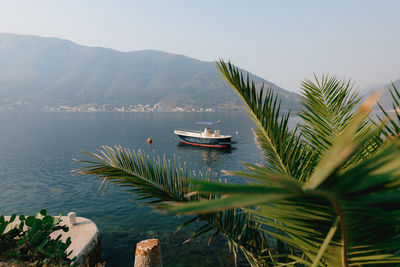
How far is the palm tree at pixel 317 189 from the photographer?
2.58 feet

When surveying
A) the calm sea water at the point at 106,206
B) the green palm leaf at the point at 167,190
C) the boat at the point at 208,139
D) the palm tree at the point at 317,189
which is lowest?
the calm sea water at the point at 106,206

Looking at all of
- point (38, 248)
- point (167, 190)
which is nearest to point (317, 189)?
point (167, 190)

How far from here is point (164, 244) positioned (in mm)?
15250

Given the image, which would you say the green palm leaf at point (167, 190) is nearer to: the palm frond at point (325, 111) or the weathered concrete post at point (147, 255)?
the palm frond at point (325, 111)

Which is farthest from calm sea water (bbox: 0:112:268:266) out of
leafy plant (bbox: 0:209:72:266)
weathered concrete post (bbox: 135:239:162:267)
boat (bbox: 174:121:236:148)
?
boat (bbox: 174:121:236:148)

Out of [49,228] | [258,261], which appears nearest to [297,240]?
[258,261]

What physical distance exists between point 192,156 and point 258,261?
137 feet

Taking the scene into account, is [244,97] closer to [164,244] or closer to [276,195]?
[276,195]

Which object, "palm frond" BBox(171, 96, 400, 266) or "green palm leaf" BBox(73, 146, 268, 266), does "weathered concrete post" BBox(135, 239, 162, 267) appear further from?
"palm frond" BBox(171, 96, 400, 266)

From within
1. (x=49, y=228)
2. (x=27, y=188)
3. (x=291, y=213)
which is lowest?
(x=27, y=188)

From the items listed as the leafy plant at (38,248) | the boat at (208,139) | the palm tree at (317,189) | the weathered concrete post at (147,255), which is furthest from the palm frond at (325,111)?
the boat at (208,139)

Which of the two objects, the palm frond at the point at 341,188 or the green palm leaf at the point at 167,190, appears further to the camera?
the green palm leaf at the point at 167,190

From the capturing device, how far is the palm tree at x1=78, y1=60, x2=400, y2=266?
30.9 inches

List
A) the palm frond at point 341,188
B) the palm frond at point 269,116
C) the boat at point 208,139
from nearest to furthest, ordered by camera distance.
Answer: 1. the palm frond at point 341,188
2. the palm frond at point 269,116
3. the boat at point 208,139
